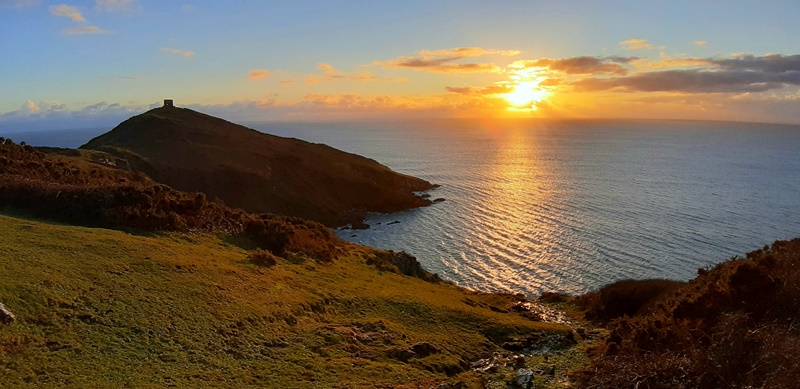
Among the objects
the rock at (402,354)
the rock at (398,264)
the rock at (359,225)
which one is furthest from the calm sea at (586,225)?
the rock at (402,354)

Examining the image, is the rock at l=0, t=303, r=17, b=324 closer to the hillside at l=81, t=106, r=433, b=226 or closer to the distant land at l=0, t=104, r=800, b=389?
the distant land at l=0, t=104, r=800, b=389

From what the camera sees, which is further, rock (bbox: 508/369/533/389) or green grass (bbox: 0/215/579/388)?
rock (bbox: 508/369/533/389)

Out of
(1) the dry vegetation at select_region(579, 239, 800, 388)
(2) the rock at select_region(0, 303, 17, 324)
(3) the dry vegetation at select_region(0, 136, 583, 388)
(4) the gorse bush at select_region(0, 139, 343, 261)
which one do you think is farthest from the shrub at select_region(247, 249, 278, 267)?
(1) the dry vegetation at select_region(579, 239, 800, 388)

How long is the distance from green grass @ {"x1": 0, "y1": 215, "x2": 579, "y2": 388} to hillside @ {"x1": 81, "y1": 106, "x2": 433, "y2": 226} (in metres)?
51.9

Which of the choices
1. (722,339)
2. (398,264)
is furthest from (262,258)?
(722,339)

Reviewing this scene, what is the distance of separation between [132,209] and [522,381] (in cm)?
2290

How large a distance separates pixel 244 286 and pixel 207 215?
471 inches

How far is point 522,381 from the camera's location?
1884 centimetres

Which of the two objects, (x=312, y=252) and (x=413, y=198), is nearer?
(x=312, y=252)

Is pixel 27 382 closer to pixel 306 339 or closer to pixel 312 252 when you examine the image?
pixel 306 339

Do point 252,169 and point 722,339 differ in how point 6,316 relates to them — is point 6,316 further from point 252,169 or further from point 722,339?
point 252,169

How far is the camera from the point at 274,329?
19672 mm

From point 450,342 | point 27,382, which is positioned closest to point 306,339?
point 450,342

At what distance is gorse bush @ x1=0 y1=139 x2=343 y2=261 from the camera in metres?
28.1
